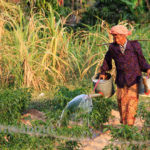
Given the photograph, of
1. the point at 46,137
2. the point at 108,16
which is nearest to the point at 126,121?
the point at 46,137

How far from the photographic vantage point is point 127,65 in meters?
4.62

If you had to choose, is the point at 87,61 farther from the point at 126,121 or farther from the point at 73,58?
the point at 126,121

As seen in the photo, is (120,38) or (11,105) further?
(11,105)

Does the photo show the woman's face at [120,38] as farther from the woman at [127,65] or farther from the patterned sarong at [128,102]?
the patterned sarong at [128,102]

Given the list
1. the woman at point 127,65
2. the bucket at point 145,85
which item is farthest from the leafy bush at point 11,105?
the bucket at point 145,85

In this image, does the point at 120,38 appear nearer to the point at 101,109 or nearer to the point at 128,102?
the point at 128,102

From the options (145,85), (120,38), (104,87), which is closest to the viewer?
(145,85)

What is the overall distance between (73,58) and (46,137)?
352cm

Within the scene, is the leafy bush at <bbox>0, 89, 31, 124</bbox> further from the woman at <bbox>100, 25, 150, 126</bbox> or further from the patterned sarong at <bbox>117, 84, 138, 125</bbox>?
the patterned sarong at <bbox>117, 84, 138, 125</bbox>

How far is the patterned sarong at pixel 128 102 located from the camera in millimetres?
4715

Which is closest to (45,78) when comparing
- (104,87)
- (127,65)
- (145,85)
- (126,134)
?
(104,87)

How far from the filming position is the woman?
4.58 meters

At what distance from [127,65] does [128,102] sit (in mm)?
458

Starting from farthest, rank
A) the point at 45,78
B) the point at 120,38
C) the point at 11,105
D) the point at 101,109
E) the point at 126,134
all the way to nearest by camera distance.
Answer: the point at 45,78, the point at 101,109, the point at 11,105, the point at 120,38, the point at 126,134
